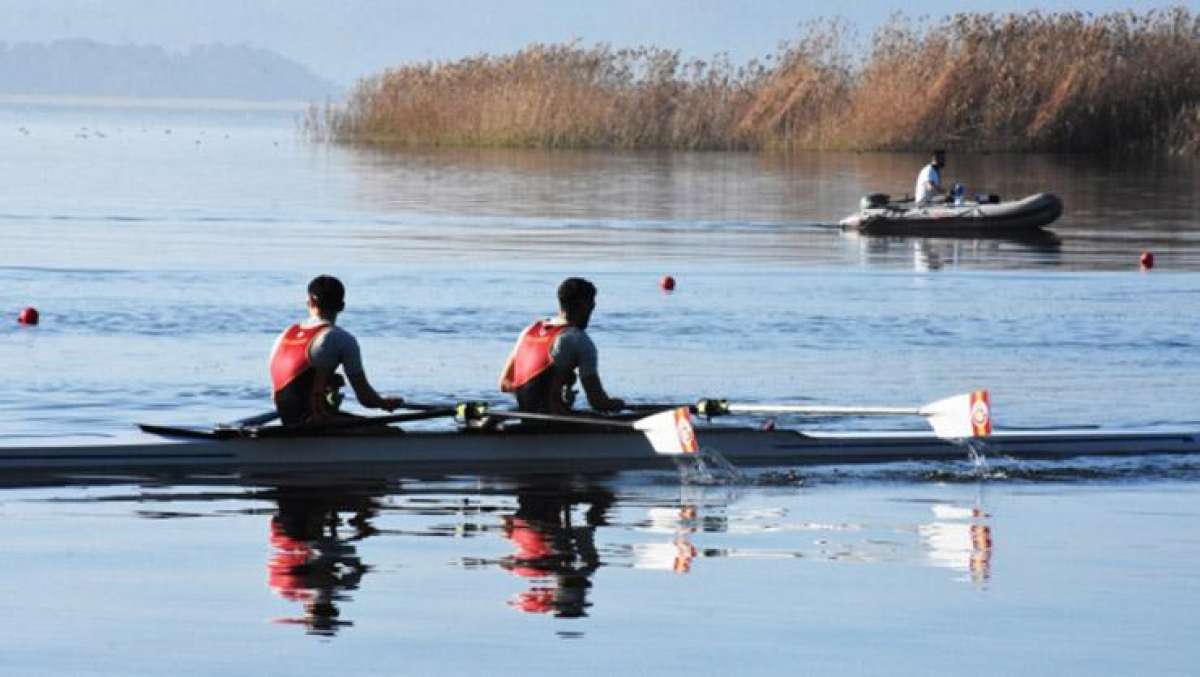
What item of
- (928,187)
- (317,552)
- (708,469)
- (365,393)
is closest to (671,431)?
(708,469)

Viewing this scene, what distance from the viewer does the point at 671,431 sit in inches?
555

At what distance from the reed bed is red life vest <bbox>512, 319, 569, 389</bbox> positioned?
42637mm

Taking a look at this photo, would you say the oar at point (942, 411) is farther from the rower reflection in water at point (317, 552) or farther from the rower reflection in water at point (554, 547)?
the rower reflection in water at point (317, 552)

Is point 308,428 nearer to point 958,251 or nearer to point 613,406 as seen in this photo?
point 613,406

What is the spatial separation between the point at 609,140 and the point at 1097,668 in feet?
Answer: 176

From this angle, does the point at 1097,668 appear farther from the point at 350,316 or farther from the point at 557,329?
the point at 350,316

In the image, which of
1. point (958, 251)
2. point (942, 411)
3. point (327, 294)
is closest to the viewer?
point (327, 294)

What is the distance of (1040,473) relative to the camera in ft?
49.3

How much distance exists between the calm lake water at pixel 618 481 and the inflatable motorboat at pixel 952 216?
431 millimetres

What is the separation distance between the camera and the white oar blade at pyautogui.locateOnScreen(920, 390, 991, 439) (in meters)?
14.8

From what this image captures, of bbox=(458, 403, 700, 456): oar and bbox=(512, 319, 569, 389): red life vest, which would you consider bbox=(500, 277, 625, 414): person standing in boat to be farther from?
A: bbox=(458, 403, 700, 456): oar

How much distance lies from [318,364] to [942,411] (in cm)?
370

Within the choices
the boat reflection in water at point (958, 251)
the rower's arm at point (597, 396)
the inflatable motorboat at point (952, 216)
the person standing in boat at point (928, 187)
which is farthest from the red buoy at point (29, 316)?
the person standing in boat at point (928, 187)

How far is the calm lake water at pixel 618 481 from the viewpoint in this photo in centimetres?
1016
